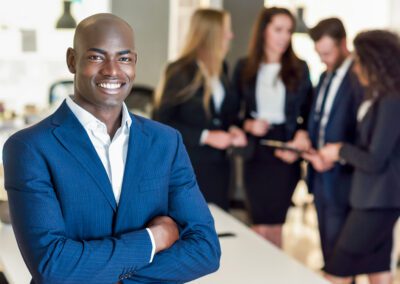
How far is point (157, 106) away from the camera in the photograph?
3.47 meters

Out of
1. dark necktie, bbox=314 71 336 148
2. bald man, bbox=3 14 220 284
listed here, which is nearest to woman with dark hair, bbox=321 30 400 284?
dark necktie, bbox=314 71 336 148

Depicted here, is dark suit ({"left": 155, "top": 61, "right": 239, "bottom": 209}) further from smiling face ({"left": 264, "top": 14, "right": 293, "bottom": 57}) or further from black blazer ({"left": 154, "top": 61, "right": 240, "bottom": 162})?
smiling face ({"left": 264, "top": 14, "right": 293, "bottom": 57})

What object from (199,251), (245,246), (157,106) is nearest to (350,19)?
(157,106)

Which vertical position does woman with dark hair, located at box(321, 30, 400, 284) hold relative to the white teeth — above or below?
below

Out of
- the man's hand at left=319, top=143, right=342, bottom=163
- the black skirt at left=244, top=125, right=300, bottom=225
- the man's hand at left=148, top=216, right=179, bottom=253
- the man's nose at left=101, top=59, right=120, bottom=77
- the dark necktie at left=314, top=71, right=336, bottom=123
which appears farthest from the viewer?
the black skirt at left=244, top=125, right=300, bottom=225

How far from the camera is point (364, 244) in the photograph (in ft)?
9.93

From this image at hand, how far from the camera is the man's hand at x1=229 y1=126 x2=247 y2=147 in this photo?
11.7ft

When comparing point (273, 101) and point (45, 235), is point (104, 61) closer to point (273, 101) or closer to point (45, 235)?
point (45, 235)

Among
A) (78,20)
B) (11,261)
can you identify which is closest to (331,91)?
(11,261)

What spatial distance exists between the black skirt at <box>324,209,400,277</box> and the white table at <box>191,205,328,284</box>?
2.17 ft

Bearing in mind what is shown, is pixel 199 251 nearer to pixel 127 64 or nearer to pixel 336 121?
pixel 127 64

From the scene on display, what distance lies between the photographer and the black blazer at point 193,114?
11.2 ft

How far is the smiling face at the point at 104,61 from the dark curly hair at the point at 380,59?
177 cm

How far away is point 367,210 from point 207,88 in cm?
103
